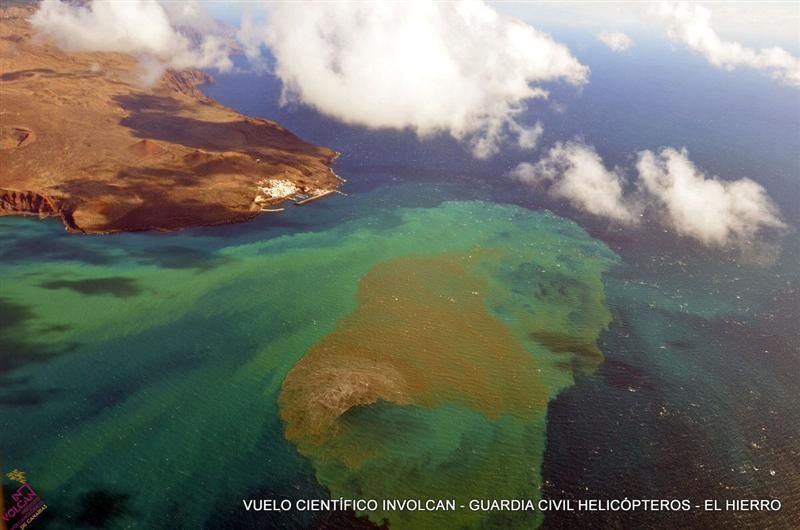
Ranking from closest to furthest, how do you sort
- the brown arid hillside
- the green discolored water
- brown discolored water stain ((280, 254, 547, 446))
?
the green discolored water → brown discolored water stain ((280, 254, 547, 446)) → the brown arid hillside

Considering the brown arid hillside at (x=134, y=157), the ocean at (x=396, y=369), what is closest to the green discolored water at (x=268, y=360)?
the ocean at (x=396, y=369)

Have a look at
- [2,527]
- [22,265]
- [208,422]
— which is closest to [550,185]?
[208,422]

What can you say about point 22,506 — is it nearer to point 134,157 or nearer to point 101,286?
point 101,286

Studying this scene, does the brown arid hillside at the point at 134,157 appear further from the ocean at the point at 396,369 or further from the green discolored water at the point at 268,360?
the green discolored water at the point at 268,360

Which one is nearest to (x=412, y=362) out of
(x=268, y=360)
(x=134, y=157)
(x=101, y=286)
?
(x=268, y=360)

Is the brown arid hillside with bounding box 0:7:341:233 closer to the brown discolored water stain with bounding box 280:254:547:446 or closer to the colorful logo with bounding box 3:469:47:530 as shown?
the brown discolored water stain with bounding box 280:254:547:446

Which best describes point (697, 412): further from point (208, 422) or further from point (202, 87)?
point (202, 87)

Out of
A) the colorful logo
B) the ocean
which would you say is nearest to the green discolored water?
the ocean
